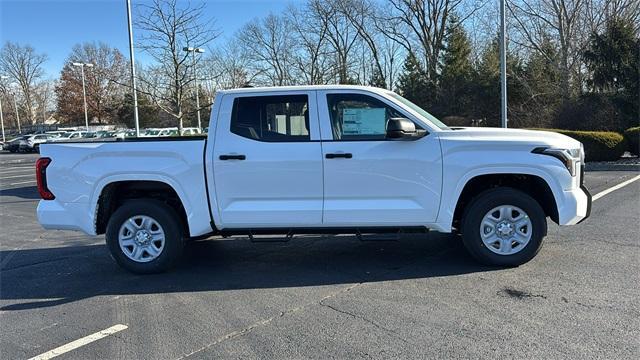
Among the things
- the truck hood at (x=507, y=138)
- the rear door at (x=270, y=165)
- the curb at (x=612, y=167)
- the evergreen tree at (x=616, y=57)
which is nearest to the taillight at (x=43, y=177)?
the rear door at (x=270, y=165)

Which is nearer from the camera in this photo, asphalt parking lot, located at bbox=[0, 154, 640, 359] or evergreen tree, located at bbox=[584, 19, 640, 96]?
asphalt parking lot, located at bbox=[0, 154, 640, 359]

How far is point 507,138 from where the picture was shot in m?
Answer: 5.38

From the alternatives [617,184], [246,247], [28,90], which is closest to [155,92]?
Answer: [246,247]

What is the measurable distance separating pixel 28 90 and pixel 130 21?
252 ft

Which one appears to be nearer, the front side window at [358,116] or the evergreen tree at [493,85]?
the front side window at [358,116]

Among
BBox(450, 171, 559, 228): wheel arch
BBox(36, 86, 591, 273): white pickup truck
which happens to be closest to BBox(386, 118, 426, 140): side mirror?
BBox(36, 86, 591, 273): white pickup truck

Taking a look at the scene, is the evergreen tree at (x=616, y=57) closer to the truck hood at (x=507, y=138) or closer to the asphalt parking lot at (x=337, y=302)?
the asphalt parking lot at (x=337, y=302)

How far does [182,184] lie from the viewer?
559 cm

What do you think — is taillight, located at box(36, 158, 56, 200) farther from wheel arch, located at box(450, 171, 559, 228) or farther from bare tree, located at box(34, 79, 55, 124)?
bare tree, located at box(34, 79, 55, 124)

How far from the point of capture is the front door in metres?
5.36

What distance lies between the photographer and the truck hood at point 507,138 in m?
5.31

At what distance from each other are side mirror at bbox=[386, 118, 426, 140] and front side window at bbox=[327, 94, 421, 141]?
216 mm

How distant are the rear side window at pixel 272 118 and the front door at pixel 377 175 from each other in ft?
0.86

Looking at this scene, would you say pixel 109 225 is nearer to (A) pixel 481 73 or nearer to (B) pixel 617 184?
(B) pixel 617 184
